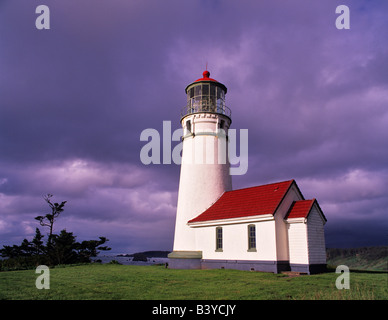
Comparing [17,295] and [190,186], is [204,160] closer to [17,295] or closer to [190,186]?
[190,186]

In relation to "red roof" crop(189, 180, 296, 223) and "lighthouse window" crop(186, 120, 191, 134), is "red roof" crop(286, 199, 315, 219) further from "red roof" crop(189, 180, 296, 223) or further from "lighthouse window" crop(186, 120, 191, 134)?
"lighthouse window" crop(186, 120, 191, 134)

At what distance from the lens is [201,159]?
25.2 m

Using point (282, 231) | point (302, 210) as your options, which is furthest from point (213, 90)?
point (282, 231)

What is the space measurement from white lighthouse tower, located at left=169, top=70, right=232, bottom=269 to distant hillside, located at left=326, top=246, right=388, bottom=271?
11678 mm

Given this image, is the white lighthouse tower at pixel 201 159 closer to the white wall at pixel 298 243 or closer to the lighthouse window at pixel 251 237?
the lighthouse window at pixel 251 237

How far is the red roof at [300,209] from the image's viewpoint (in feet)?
61.8

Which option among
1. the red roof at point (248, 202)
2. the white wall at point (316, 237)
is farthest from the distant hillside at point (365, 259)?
the red roof at point (248, 202)

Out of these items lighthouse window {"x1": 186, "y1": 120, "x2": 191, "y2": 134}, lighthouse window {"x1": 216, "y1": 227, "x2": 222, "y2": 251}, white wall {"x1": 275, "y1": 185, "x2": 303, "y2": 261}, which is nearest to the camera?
white wall {"x1": 275, "y1": 185, "x2": 303, "y2": 261}

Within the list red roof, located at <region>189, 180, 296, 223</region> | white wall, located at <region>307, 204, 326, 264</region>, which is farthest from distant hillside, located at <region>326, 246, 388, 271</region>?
red roof, located at <region>189, 180, 296, 223</region>

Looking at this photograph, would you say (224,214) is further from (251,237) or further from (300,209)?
(300,209)

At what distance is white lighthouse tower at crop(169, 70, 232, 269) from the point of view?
24734mm

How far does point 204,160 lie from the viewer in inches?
989

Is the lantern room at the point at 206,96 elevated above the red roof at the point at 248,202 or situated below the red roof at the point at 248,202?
above

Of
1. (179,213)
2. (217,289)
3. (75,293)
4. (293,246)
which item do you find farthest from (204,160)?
(75,293)
